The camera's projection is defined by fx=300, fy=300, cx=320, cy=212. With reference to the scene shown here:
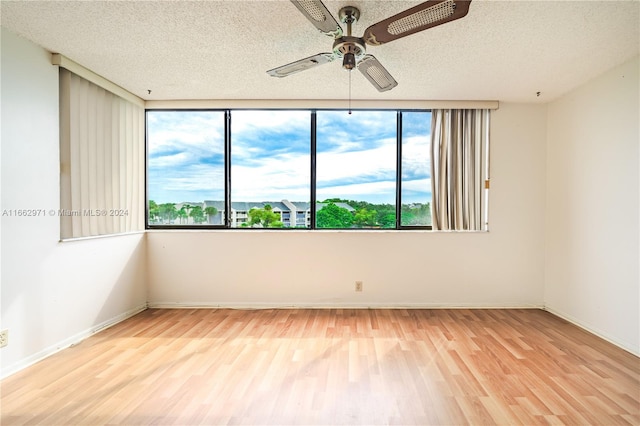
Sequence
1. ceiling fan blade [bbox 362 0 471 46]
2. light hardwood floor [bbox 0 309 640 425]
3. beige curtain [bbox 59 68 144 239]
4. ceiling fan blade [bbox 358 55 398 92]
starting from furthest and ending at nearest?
beige curtain [bbox 59 68 144 239]
ceiling fan blade [bbox 358 55 398 92]
light hardwood floor [bbox 0 309 640 425]
ceiling fan blade [bbox 362 0 471 46]

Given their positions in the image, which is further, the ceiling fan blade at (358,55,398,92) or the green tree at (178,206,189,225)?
the green tree at (178,206,189,225)

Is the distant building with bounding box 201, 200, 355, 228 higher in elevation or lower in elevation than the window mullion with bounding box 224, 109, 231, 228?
lower

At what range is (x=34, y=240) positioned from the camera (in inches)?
93.1

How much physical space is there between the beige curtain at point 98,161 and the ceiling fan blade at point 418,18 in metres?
2.69

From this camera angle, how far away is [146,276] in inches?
146

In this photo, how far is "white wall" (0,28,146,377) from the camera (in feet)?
7.20

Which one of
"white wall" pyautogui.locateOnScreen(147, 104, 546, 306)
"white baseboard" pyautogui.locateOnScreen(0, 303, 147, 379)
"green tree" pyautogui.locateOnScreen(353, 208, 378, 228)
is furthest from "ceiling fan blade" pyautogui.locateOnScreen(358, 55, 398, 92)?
"white baseboard" pyautogui.locateOnScreen(0, 303, 147, 379)

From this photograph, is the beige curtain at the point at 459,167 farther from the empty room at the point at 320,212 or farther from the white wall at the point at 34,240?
the white wall at the point at 34,240

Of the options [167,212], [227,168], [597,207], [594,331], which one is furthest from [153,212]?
[594,331]

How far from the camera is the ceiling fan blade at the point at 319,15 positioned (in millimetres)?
1521

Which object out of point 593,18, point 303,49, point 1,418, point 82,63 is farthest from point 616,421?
point 82,63

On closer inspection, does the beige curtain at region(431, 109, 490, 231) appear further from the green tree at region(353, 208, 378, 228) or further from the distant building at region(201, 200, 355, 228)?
the distant building at region(201, 200, 355, 228)

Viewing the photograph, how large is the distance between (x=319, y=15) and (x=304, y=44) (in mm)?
780

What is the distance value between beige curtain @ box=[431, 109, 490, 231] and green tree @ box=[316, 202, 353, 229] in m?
1.05
